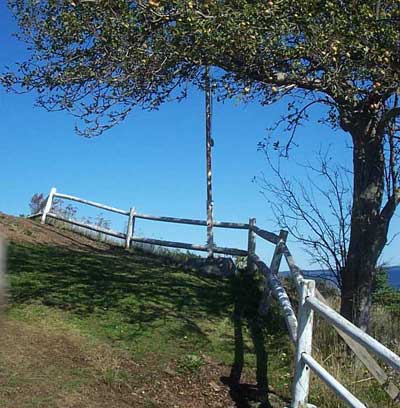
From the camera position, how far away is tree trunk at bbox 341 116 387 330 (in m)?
9.34

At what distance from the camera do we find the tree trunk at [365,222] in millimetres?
9336

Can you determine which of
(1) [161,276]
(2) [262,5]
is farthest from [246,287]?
(2) [262,5]

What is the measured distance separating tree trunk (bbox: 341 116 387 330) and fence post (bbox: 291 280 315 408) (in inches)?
129

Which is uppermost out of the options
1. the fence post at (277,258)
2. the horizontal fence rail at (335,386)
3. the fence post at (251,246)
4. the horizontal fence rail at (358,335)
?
the fence post at (251,246)

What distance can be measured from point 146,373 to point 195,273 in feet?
23.1

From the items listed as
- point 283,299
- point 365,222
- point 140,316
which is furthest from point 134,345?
point 365,222

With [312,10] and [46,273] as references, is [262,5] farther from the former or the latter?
[46,273]

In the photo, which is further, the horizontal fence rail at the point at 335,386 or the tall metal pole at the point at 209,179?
the tall metal pole at the point at 209,179

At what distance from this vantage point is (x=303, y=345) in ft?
20.3

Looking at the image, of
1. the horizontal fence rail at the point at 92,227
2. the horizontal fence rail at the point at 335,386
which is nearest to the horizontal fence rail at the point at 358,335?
the horizontal fence rail at the point at 335,386

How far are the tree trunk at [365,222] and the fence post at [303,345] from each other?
3279mm

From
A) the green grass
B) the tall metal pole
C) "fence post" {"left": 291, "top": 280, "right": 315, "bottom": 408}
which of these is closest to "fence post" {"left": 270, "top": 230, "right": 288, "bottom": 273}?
the green grass

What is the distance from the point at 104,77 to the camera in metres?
9.21

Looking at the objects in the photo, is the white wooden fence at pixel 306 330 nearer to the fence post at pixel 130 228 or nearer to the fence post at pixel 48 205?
the fence post at pixel 130 228
